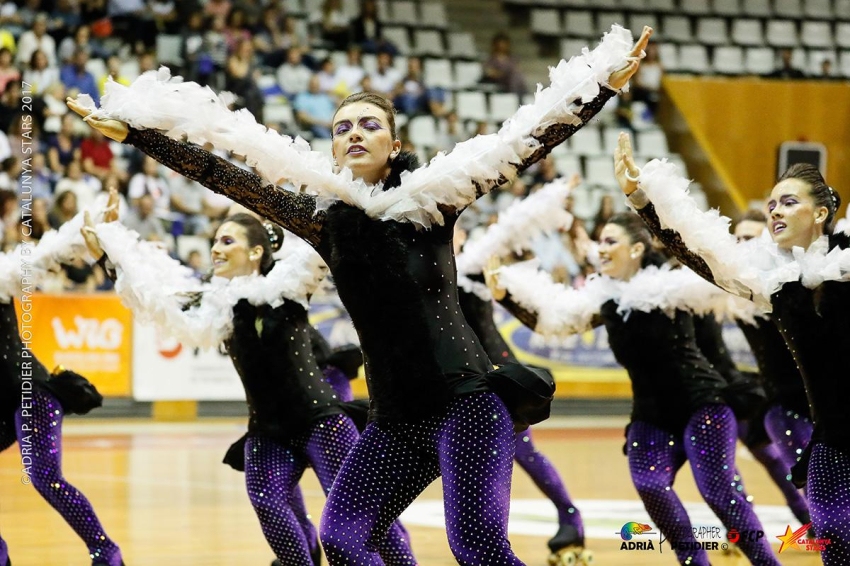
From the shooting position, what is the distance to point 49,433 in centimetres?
561

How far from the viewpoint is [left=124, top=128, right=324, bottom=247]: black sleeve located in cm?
371

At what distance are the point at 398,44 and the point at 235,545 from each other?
37.2 ft

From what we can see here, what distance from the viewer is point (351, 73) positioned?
51.1 feet

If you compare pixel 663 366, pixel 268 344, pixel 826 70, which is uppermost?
pixel 826 70

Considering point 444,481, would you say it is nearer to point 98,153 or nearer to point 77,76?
point 98,153

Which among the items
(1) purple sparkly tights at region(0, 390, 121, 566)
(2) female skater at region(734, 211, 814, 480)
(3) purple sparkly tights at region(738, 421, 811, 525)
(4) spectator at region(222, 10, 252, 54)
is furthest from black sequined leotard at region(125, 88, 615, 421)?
(4) spectator at region(222, 10, 252, 54)

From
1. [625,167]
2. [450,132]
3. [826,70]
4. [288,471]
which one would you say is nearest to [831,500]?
[625,167]

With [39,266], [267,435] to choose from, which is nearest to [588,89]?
[267,435]

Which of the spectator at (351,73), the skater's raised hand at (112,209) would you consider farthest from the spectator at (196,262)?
the skater's raised hand at (112,209)

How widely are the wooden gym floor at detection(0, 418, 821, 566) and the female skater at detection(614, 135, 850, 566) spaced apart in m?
2.43

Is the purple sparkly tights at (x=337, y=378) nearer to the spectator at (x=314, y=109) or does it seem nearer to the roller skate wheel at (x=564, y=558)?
the roller skate wheel at (x=564, y=558)

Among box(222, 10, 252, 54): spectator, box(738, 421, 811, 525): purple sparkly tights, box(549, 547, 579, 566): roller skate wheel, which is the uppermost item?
box(222, 10, 252, 54): spectator

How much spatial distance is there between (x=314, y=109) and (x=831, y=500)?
37.9 ft

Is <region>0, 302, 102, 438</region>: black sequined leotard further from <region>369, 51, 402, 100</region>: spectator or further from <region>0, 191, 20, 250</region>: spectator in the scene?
<region>369, 51, 402, 100</region>: spectator
